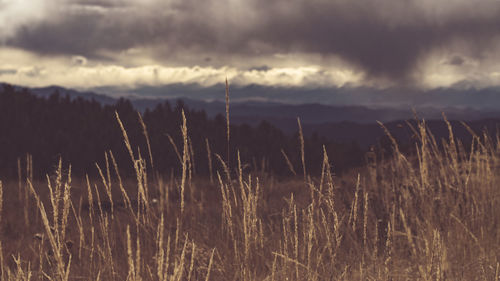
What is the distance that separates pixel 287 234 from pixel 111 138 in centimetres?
1119

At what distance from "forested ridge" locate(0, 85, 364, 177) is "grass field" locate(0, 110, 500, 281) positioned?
5.13 meters

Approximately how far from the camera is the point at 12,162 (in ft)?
37.5

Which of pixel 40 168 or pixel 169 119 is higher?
pixel 169 119

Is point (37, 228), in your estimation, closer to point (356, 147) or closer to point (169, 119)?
point (169, 119)

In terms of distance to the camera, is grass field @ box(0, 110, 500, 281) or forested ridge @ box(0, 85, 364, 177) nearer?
grass field @ box(0, 110, 500, 281)

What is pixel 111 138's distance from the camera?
1290 cm

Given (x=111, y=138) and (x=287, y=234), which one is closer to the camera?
(x=287, y=234)

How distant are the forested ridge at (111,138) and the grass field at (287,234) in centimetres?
513

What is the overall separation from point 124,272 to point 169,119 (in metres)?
12.3

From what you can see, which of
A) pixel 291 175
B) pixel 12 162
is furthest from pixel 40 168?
pixel 291 175

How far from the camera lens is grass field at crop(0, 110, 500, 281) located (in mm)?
2131

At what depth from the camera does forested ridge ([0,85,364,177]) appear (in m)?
12.0

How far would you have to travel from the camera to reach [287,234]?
8.43 feet

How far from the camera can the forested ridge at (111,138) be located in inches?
471
